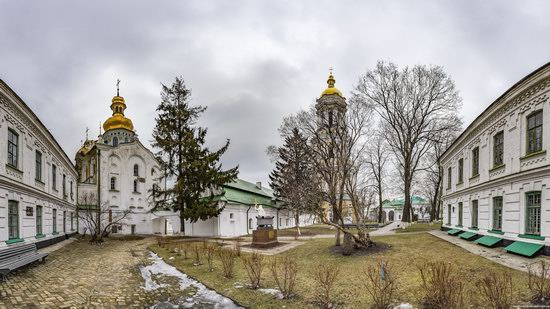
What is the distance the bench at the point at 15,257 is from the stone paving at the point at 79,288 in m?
0.31

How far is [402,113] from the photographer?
84.5 ft

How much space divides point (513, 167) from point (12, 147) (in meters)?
21.0

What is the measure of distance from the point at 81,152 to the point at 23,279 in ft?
125

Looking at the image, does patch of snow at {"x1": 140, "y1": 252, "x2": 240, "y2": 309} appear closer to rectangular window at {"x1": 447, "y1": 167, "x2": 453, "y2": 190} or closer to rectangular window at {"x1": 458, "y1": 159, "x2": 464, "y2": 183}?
rectangular window at {"x1": 458, "y1": 159, "x2": 464, "y2": 183}

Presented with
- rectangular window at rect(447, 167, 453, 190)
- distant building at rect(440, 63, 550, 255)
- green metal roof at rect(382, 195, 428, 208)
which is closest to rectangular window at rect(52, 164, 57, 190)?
distant building at rect(440, 63, 550, 255)

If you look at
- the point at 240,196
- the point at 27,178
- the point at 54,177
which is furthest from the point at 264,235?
the point at 54,177

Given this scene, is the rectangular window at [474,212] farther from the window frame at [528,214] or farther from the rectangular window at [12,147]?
the rectangular window at [12,147]

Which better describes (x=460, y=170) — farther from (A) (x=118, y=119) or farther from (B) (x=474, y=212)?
(A) (x=118, y=119)

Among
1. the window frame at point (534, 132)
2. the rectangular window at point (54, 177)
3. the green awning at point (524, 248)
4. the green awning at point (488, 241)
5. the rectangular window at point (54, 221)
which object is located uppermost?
the window frame at point (534, 132)

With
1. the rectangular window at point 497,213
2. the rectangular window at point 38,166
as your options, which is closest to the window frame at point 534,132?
the rectangular window at point 497,213

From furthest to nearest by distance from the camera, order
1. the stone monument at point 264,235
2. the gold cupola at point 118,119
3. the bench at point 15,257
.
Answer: the gold cupola at point 118,119 → the stone monument at point 264,235 → the bench at point 15,257

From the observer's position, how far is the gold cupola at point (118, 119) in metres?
38.7

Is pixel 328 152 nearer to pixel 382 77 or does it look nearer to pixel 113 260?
pixel 382 77

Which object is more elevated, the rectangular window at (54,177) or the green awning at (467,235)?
the rectangular window at (54,177)
